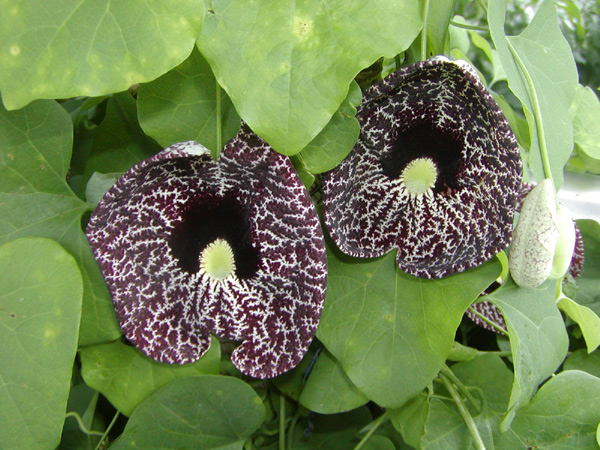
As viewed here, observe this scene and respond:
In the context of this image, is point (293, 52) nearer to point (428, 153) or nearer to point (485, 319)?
point (428, 153)

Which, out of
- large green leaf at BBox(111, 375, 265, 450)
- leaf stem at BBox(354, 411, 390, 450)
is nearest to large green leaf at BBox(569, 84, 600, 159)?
leaf stem at BBox(354, 411, 390, 450)

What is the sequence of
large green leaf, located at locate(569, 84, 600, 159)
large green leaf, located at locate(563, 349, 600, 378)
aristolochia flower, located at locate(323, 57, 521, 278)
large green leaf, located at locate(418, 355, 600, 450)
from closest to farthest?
1. aristolochia flower, located at locate(323, 57, 521, 278)
2. large green leaf, located at locate(418, 355, 600, 450)
3. large green leaf, located at locate(563, 349, 600, 378)
4. large green leaf, located at locate(569, 84, 600, 159)

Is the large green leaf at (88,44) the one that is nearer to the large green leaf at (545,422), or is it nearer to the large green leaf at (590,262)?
the large green leaf at (545,422)

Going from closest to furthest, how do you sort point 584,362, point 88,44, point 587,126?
point 88,44, point 584,362, point 587,126

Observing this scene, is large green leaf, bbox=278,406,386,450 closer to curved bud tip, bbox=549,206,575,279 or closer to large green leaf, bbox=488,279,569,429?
large green leaf, bbox=488,279,569,429

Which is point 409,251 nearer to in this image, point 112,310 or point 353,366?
point 353,366

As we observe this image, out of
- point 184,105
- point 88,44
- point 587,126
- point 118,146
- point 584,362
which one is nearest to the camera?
point 88,44

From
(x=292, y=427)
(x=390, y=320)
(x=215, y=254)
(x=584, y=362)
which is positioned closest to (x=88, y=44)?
(x=215, y=254)

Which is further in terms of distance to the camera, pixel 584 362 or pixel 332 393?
pixel 584 362
